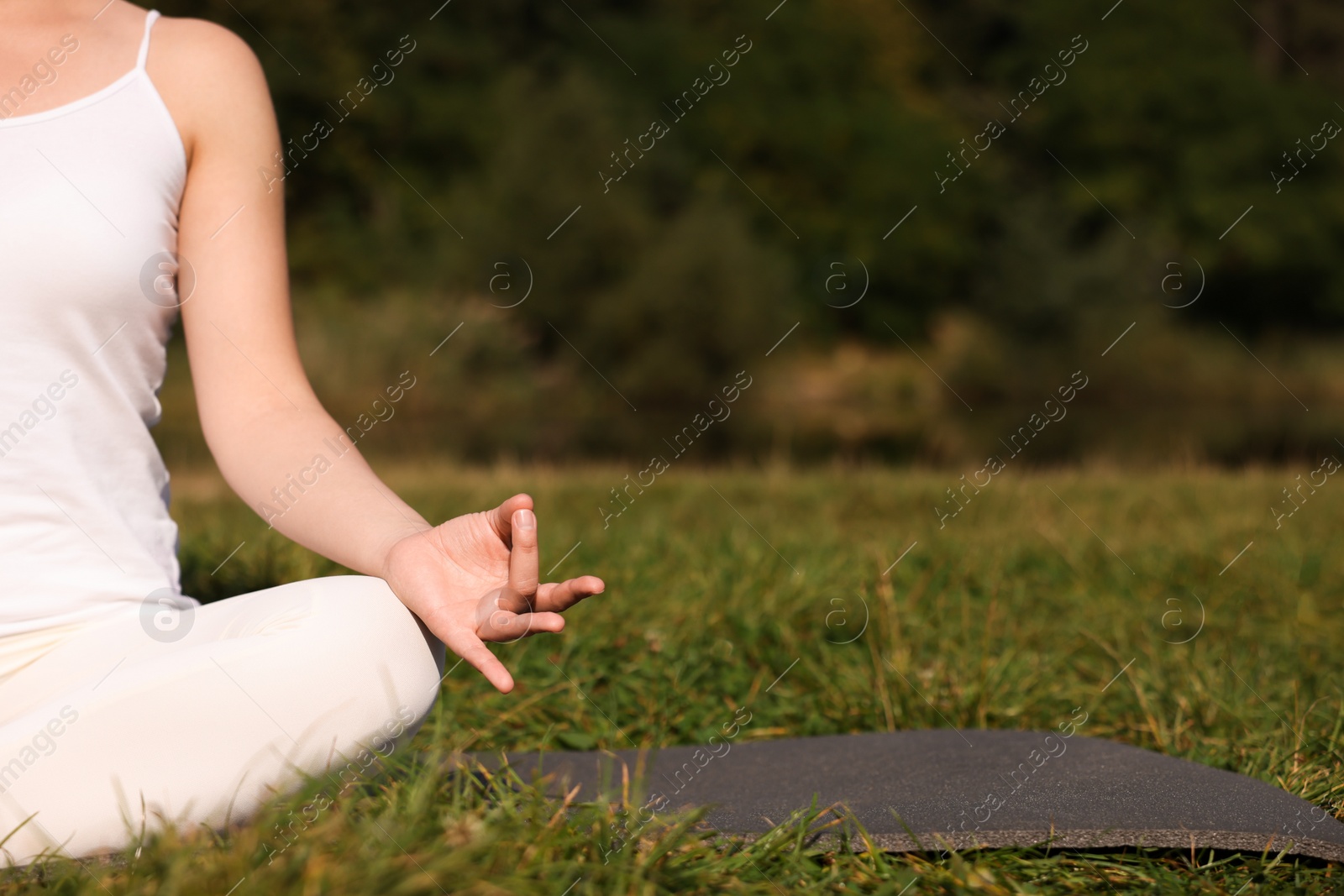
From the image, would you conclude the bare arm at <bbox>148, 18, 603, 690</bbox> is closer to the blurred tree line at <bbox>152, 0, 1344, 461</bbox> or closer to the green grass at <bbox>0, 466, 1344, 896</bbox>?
the green grass at <bbox>0, 466, 1344, 896</bbox>

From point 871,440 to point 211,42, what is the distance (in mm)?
11711

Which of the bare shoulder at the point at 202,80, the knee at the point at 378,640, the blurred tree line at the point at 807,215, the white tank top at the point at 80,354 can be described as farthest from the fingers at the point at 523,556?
the blurred tree line at the point at 807,215

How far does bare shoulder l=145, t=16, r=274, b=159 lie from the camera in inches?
63.9

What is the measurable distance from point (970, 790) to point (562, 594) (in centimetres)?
84

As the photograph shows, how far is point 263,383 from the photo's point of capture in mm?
1594

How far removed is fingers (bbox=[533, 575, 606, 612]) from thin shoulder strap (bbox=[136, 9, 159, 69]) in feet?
3.13

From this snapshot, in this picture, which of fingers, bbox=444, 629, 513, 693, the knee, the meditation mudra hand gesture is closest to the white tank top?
the meditation mudra hand gesture

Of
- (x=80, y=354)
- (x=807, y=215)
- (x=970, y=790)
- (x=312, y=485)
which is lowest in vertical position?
(x=807, y=215)

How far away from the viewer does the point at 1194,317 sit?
2892 cm

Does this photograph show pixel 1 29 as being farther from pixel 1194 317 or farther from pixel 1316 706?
pixel 1194 317

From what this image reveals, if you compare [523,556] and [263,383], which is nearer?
[523,556]

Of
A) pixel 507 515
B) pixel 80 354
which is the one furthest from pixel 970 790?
pixel 80 354

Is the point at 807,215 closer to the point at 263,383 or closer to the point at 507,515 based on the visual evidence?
the point at 263,383

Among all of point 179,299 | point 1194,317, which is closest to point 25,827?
point 179,299
